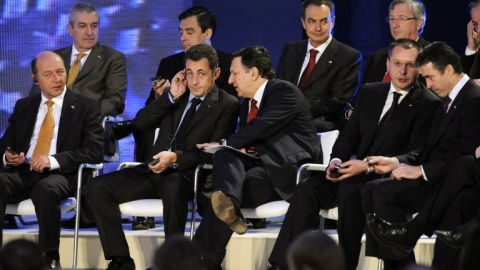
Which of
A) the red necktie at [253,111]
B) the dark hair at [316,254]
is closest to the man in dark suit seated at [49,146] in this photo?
the red necktie at [253,111]

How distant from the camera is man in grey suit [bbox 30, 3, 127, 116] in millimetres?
6602

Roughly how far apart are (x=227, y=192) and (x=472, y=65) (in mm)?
1798

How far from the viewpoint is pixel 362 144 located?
5293mm

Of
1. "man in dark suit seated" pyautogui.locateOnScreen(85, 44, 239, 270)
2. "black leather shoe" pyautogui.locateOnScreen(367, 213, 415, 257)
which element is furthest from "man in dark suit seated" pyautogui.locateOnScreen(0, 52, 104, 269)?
"black leather shoe" pyautogui.locateOnScreen(367, 213, 415, 257)

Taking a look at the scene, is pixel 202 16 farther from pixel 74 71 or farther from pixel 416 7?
pixel 416 7

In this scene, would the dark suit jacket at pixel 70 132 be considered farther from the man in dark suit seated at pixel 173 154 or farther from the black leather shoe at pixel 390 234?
the black leather shoe at pixel 390 234

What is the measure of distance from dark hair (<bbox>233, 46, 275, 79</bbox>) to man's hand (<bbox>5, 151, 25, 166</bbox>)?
1.53m

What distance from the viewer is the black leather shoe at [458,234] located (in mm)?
4301

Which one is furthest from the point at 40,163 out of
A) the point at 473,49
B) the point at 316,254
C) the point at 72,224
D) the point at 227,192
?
the point at 316,254

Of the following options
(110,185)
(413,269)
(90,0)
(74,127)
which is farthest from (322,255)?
(90,0)

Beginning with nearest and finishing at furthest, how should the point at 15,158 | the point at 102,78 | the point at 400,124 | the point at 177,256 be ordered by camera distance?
the point at 177,256, the point at 400,124, the point at 15,158, the point at 102,78

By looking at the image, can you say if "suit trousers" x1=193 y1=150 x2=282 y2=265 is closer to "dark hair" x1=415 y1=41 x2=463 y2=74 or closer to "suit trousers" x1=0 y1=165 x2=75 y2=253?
"suit trousers" x1=0 y1=165 x2=75 y2=253

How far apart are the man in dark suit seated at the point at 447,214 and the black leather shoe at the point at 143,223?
2004 mm

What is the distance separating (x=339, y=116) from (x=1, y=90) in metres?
3.32
